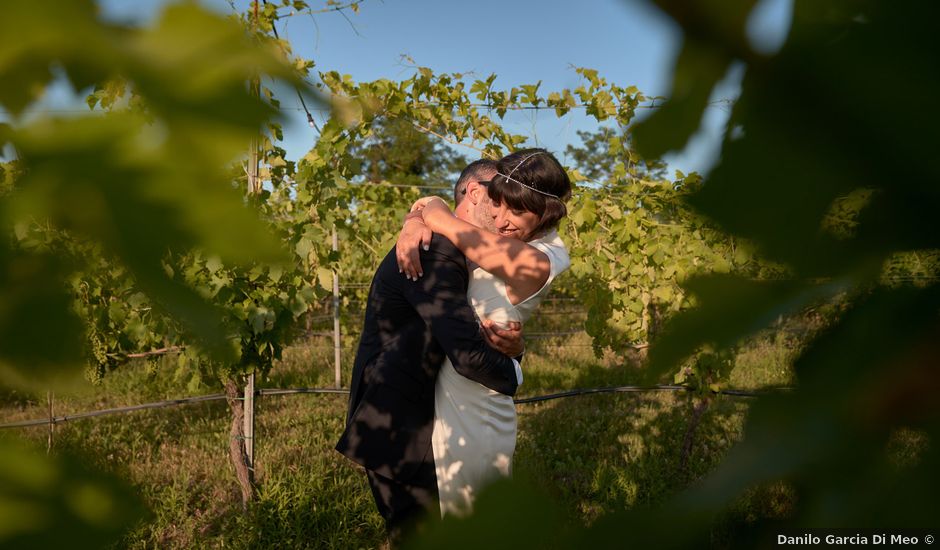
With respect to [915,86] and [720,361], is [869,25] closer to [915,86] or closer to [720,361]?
[915,86]

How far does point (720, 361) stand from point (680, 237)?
1602mm

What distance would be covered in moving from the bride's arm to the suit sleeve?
6cm

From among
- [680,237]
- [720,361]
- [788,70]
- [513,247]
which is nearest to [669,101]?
[788,70]

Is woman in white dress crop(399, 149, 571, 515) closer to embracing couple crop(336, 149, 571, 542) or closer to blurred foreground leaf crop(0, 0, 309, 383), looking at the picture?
embracing couple crop(336, 149, 571, 542)

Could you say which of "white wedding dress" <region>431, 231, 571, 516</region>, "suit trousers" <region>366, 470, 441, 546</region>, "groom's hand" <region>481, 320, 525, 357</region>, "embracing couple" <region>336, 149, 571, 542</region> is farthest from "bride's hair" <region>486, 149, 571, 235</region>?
"suit trousers" <region>366, 470, 441, 546</region>

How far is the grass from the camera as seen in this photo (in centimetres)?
364

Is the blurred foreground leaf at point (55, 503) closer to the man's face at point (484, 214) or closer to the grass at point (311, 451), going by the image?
the man's face at point (484, 214)

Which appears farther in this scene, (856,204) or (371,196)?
(371,196)

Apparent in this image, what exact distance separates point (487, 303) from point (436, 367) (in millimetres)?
309

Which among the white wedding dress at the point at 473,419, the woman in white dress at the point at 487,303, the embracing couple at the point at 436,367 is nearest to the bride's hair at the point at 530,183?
the woman in white dress at the point at 487,303

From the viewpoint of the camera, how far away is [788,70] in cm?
23

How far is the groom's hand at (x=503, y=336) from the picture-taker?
2.09 metres

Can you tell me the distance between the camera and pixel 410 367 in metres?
2.10

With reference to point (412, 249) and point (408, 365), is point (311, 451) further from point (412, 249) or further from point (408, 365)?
point (412, 249)
